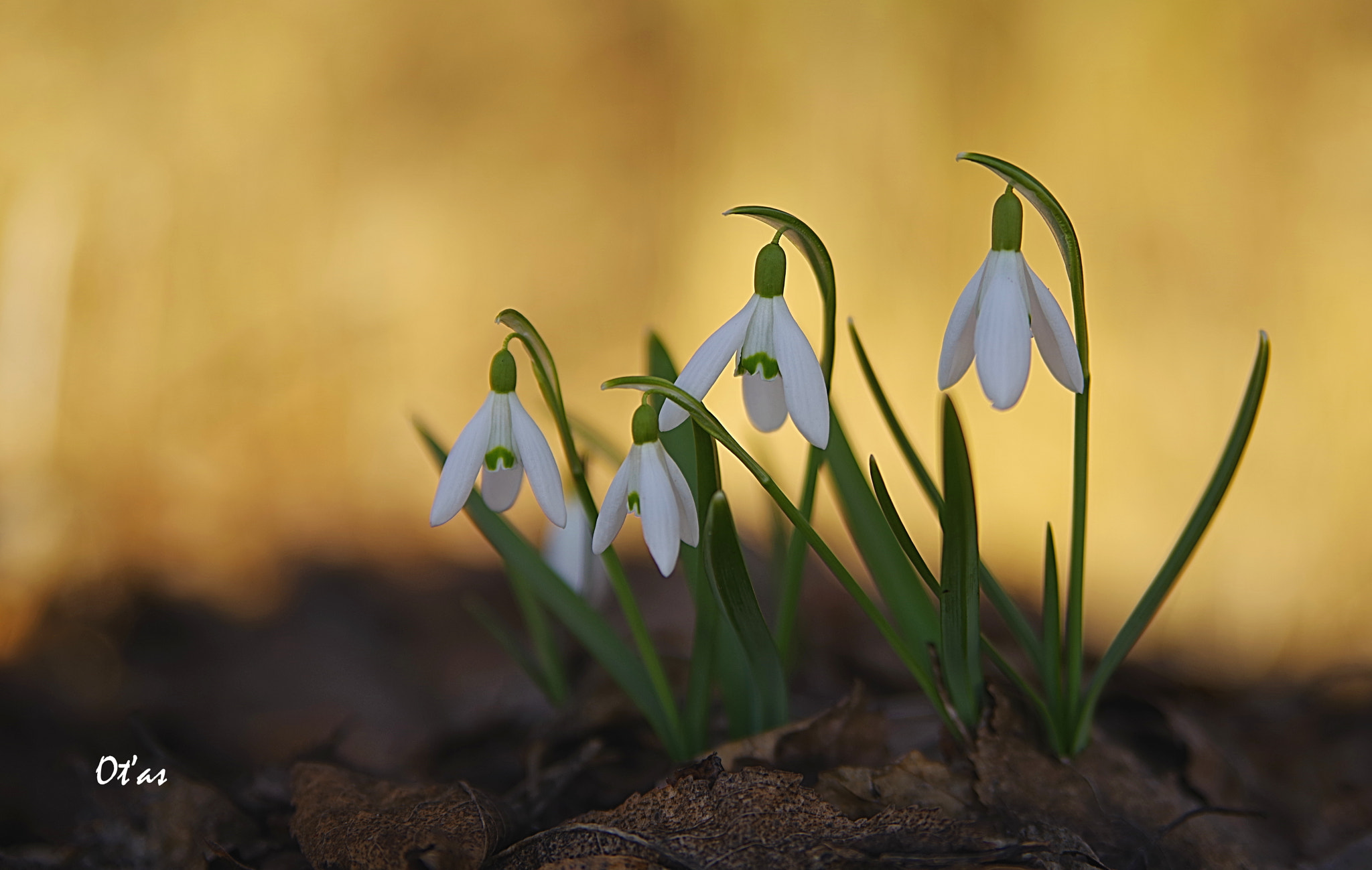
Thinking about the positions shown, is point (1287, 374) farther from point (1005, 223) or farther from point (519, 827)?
point (519, 827)

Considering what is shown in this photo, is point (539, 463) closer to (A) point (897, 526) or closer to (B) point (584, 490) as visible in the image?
(B) point (584, 490)

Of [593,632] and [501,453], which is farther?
[593,632]

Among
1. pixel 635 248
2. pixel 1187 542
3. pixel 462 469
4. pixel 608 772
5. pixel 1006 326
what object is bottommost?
pixel 608 772

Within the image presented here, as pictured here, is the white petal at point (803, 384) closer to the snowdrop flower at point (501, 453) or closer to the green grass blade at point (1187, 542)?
the snowdrop flower at point (501, 453)

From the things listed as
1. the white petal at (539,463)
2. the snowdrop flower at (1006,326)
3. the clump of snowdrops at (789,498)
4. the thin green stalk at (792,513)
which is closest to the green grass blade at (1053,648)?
the clump of snowdrops at (789,498)

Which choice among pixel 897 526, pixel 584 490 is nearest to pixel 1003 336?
pixel 897 526

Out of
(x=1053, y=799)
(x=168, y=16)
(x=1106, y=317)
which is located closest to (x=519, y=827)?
(x=1053, y=799)
